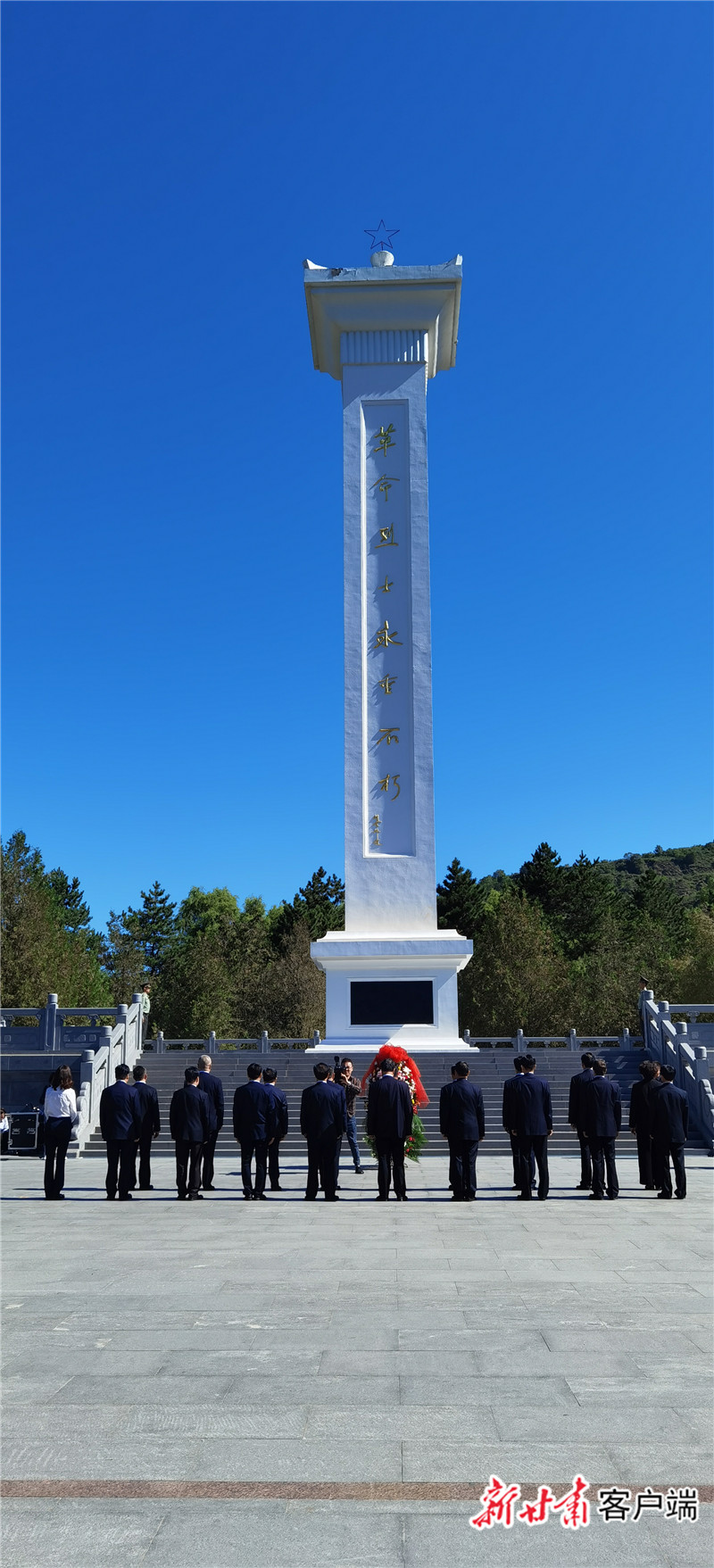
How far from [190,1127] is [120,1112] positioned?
0.77 metres

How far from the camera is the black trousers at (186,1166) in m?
12.0

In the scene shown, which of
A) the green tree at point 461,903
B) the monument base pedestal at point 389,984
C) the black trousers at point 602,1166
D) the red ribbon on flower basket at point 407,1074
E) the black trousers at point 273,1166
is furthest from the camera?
the green tree at point 461,903

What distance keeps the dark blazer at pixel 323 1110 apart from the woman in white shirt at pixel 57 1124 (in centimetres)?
236

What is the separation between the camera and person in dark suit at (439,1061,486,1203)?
1170cm

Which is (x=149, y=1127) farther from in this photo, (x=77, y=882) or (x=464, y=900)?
(x=77, y=882)

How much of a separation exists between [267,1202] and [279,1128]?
0.75m

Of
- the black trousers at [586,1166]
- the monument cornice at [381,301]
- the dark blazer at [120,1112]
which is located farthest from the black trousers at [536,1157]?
the monument cornice at [381,301]

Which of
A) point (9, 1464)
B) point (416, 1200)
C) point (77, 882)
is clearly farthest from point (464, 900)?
point (9, 1464)

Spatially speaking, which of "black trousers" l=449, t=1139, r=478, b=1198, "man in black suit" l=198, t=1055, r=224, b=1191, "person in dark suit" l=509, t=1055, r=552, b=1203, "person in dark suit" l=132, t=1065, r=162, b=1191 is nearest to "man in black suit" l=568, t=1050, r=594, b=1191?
"person in dark suit" l=509, t=1055, r=552, b=1203

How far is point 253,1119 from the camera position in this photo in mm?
11766

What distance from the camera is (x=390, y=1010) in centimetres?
2217

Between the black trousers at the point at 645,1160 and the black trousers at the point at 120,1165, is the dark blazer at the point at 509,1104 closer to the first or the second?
the black trousers at the point at 645,1160

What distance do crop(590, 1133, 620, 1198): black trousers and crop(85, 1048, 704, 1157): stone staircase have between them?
586 cm

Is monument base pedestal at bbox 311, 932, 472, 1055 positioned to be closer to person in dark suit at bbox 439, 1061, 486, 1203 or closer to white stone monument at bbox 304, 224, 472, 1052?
white stone monument at bbox 304, 224, 472, 1052
